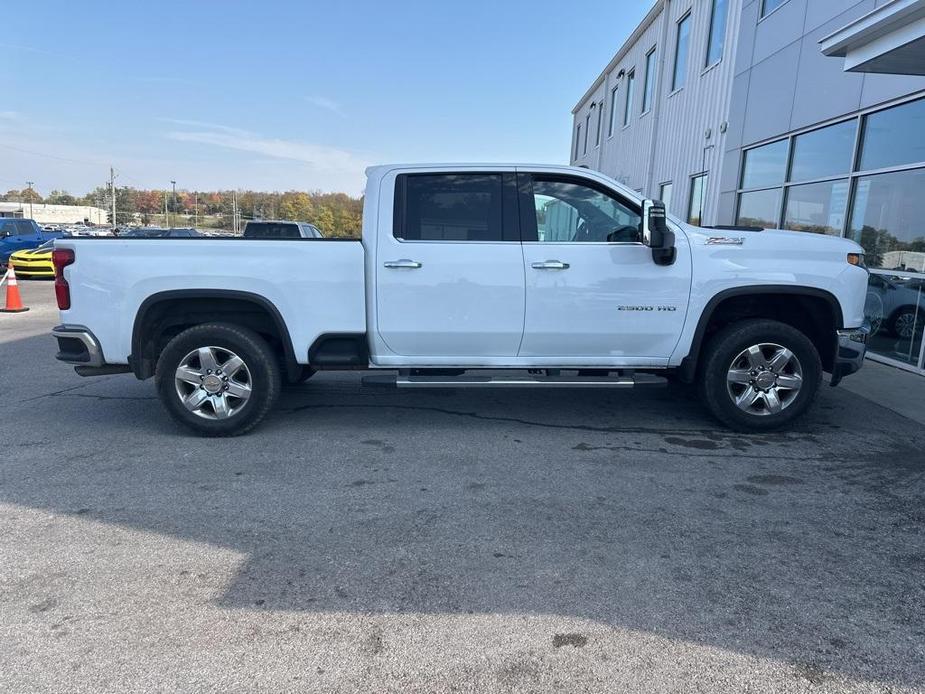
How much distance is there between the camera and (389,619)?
274 cm

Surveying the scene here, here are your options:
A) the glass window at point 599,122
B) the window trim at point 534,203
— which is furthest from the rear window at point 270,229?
the glass window at point 599,122

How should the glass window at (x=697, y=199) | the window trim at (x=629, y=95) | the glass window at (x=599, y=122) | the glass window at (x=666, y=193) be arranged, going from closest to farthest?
the glass window at (x=697, y=199) < the glass window at (x=666, y=193) < the window trim at (x=629, y=95) < the glass window at (x=599, y=122)

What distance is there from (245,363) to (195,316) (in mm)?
581

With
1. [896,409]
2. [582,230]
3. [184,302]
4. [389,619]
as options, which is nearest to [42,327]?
[184,302]

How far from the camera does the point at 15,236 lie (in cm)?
2031

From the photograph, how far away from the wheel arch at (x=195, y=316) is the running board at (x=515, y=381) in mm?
970

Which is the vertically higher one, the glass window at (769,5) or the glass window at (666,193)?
the glass window at (769,5)

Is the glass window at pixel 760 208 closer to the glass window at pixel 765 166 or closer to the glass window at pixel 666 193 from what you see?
the glass window at pixel 765 166

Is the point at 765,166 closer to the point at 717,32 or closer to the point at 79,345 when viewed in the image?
the point at 717,32

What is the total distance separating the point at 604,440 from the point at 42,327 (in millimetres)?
9757

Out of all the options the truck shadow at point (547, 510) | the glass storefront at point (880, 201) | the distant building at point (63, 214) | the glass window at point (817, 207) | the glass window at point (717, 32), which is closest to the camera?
the truck shadow at point (547, 510)

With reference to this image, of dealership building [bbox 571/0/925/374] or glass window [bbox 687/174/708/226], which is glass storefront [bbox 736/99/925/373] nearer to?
dealership building [bbox 571/0/925/374]

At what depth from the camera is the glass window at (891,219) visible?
7562 mm

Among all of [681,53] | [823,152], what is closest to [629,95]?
[681,53]
